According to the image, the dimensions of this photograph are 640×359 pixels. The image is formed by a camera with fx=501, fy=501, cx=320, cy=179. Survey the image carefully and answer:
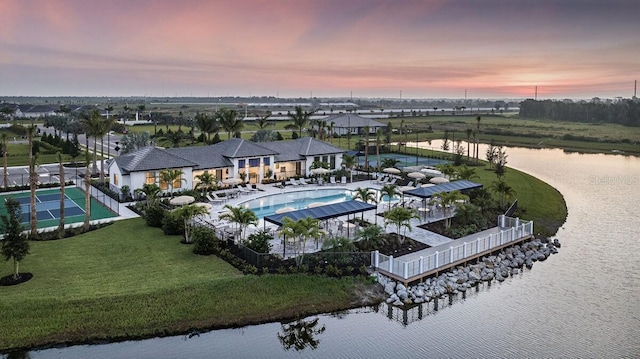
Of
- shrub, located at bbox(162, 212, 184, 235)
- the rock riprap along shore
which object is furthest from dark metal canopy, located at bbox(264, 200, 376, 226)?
the rock riprap along shore

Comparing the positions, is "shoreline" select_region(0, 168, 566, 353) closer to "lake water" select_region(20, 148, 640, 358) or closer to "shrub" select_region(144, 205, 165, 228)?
"lake water" select_region(20, 148, 640, 358)

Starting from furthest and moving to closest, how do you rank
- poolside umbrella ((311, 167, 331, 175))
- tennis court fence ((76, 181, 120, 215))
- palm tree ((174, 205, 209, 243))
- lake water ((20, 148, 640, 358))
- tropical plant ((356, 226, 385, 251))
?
poolside umbrella ((311, 167, 331, 175))
tennis court fence ((76, 181, 120, 215))
palm tree ((174, 205, 209, 243))
tropical plant ((356, 226, 385, 251))
lake water ((20, 148, 640, 358))

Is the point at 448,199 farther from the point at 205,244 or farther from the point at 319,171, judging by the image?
the point at 319,171

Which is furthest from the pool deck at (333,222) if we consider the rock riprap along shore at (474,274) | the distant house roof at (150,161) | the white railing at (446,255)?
the distant house roof at (150,161)

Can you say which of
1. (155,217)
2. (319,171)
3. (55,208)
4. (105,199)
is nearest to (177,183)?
(105,199)

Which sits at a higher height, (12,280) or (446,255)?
(446,255)

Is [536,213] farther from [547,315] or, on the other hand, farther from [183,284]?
[183,284]

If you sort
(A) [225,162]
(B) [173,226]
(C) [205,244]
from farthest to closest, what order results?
(A) [225,162] < (B) [173,226] < (C) [205,244]

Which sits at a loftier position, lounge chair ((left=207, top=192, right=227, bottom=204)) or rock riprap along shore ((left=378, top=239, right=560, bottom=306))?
lounge chair ((left=207, top=192, right=227, bottom=204))
